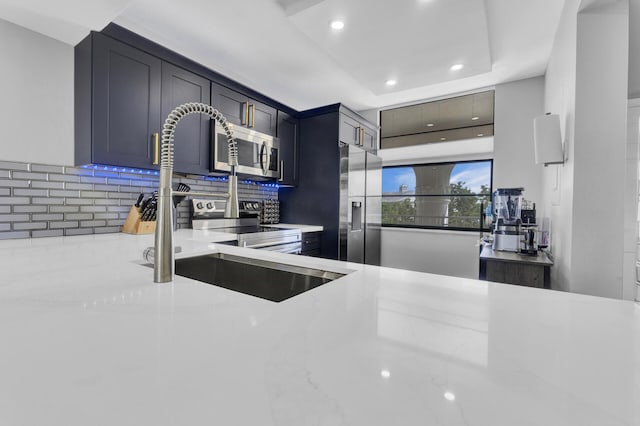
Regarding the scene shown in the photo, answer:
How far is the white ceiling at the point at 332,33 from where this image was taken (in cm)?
177

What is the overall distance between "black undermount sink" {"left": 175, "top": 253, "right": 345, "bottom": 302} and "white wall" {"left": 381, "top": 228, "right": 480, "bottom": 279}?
305 centimetres

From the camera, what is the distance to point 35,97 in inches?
69.0

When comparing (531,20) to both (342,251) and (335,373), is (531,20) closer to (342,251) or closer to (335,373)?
(342,251)

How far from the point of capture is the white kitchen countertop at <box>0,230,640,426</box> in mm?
328

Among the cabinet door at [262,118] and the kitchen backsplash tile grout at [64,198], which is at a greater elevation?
the cabinet door at [262,118]

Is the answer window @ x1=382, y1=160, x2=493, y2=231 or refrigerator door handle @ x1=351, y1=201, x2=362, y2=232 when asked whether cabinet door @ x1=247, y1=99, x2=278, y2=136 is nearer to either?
refrigerator door handle @ x1=351, y1=201, x2=362, y2=232

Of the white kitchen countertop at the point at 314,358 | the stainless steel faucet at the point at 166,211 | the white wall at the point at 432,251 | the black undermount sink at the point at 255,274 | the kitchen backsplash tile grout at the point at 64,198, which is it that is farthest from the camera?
the white wall at the point at 432,251

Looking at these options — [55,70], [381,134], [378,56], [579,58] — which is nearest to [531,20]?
[579,58]

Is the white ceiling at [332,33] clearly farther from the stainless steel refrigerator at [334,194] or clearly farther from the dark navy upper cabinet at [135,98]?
the stainless steel refrigerator at [334,194]

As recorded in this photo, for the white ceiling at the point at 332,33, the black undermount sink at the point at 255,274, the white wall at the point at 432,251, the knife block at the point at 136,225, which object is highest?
the white ceiling at the point at 332,33

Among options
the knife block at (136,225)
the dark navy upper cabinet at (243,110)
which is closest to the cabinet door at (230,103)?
the dark navy upper cabinet at (243,110)

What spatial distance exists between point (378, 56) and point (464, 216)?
239 centimetres

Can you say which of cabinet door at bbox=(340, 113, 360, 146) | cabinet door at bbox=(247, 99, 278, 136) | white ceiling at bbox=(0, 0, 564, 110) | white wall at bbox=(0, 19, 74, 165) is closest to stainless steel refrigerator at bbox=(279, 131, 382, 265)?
cabinet door at bbox=(340, 113, 360, 146)

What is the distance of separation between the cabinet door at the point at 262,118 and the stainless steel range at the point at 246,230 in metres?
0.84
